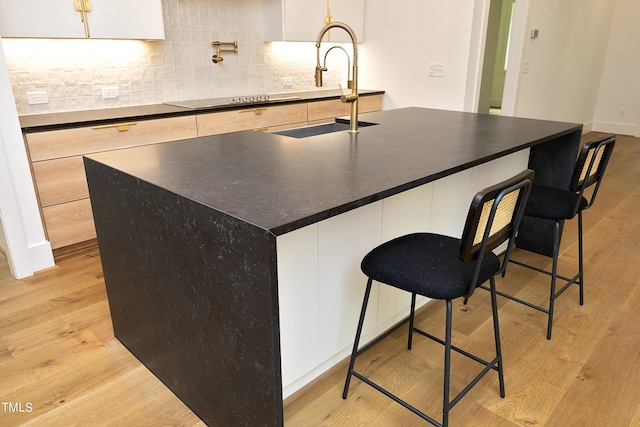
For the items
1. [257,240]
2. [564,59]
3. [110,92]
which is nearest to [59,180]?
[110,92]

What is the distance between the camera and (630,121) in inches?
274

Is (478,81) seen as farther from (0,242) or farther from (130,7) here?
(0,242)

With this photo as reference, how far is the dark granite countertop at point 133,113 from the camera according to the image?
276 centimetres

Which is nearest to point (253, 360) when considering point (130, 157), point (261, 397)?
point (261, 397)

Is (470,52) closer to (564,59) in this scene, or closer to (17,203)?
(564,59)

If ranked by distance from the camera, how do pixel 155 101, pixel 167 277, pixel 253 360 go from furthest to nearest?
1. pixel 155 101
2. pixel 167 277
3. pixel 253 360

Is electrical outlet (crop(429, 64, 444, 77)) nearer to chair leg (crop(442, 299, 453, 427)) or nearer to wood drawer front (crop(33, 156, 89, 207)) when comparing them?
wood drawer front (crop(33, 156, 89, 207))

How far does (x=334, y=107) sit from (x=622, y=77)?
521 centimetres

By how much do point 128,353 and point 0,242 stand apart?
1591 mm

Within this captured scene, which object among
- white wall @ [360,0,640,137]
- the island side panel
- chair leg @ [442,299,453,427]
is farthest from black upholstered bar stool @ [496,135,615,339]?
white wall @ [360,0,640,137]

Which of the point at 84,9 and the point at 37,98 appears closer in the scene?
the point at 84,9

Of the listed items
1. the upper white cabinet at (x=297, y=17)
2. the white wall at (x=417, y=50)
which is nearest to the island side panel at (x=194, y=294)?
the upper white cabinet at (x=297, y=17)

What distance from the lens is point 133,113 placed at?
3150mm

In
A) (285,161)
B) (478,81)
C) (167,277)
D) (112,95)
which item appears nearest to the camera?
(167,277)
